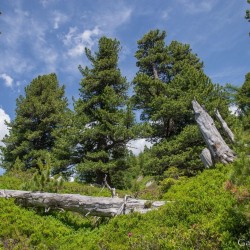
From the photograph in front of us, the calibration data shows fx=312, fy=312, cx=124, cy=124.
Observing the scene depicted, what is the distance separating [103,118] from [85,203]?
1491cm

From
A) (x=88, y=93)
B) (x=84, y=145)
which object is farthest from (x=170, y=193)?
(x=88, y=93)

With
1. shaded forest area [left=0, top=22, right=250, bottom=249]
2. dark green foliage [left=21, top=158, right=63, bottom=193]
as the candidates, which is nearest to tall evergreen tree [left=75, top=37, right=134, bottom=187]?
shaded forest area [left=0, top=22, right=250, bottom=249]

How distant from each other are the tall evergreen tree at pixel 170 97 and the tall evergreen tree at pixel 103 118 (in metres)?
2.22

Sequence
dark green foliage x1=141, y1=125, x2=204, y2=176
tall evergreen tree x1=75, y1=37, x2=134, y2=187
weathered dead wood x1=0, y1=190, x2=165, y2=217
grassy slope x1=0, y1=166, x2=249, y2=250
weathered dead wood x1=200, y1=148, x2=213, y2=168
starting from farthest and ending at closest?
tall evergreen tree x1=75, y1=37, x2=134, y2=187
dark green foliage x1=141, y1=125, x2=204, y2=176
weathered dead wood x1=200, y1=148, x2=213, y2=168
weathered dead wood x1=0, y1=190, x2=165, y2=217
grassy slope x1=0, y1=166, x2=249, y2=250

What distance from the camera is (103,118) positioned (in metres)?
26.2

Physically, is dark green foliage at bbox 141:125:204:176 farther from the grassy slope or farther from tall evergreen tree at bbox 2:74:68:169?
tall evergreen tree at bbox 2:74:68:169

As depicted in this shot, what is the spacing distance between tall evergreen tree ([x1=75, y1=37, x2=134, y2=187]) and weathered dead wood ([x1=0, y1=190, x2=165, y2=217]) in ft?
38.9

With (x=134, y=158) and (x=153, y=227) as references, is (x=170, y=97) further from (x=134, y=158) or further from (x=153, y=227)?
(x=153, y=227)

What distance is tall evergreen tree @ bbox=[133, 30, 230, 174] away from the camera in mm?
22531

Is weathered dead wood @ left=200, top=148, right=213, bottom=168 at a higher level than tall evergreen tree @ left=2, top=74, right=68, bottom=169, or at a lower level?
lower

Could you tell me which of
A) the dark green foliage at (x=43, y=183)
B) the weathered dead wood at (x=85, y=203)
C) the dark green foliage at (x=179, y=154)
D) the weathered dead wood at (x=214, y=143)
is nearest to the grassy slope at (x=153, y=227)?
the weathered dead wood at (x=85, y=203)

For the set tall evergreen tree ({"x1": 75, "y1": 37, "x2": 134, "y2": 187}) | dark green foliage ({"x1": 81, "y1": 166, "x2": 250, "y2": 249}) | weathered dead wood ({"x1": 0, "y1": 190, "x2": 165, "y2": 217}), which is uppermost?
tall evergreen tree ({"x1": 75, "y1": 37, "x2": 134, "y2": 187})

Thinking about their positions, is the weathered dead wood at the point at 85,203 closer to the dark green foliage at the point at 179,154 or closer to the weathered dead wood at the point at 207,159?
the weathered dead wood at the point at 207,159

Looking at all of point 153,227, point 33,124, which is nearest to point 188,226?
point 153,227
